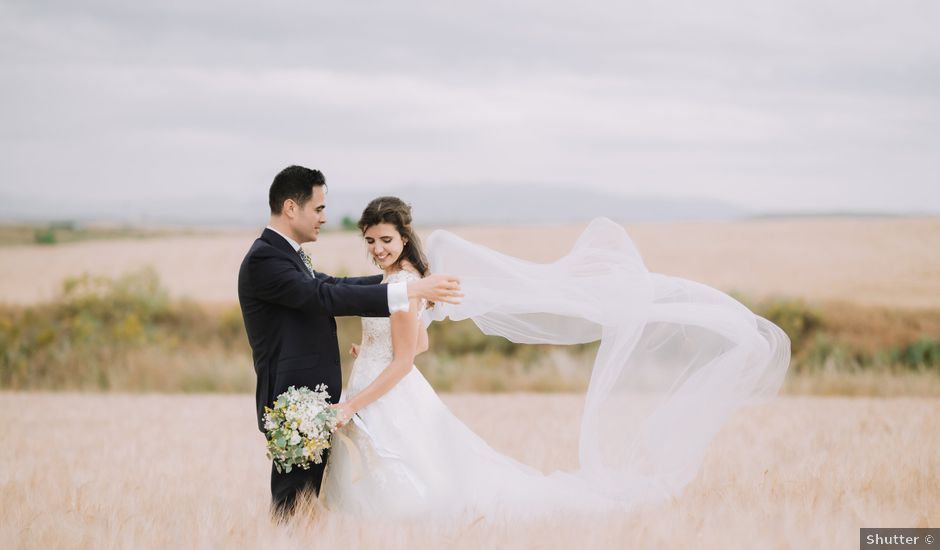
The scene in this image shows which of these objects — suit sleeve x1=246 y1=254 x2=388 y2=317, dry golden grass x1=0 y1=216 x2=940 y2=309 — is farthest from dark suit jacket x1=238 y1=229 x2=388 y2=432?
dry golden grass x1=0 y1=216 x2=940 y2=309

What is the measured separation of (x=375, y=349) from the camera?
5.89m

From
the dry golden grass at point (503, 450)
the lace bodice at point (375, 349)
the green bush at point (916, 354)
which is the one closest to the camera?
the dry golden grass at point (503, 450)

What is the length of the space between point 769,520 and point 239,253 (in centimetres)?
3345

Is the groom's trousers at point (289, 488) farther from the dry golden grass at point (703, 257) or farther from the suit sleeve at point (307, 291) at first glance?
the dry golden grass at point (703, 257)

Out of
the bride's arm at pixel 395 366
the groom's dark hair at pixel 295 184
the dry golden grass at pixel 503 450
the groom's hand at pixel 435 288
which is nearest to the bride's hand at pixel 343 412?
the bride's arm at pixel 395 366

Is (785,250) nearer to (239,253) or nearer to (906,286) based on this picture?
(906,286)

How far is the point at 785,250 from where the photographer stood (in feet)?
109

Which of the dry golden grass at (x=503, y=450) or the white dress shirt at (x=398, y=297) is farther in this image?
the white dress shirt at (x=398, y=297)

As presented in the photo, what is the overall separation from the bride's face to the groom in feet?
1.08

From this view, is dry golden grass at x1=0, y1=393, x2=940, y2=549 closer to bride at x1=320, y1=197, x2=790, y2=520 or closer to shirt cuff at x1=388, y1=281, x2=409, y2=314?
bride at x1=320, y1=197, x2=790, y2=520

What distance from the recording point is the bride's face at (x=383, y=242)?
5.79 meters

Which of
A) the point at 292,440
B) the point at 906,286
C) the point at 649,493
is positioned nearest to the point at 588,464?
the point at 649,493

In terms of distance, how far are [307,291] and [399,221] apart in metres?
0.77

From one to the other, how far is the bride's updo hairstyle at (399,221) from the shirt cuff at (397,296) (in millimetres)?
511
